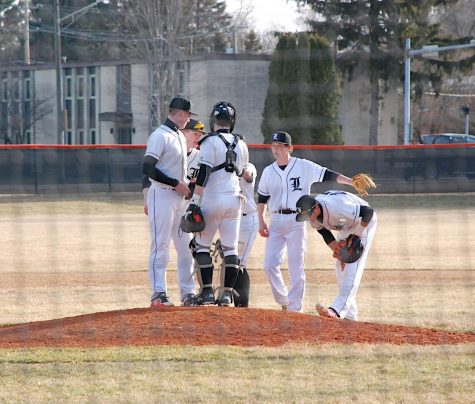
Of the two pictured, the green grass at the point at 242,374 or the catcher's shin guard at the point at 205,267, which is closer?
the green grass at the point at 242,374

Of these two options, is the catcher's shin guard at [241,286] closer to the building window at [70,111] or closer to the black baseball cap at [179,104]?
the black baseball cap at [179,104]

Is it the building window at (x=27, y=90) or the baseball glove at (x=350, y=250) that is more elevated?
the building window at (x=27, y=90)

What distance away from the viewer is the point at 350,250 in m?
7.81

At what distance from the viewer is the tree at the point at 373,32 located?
37.1m

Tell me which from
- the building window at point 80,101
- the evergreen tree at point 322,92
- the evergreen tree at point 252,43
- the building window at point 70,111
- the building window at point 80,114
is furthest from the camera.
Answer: the evergreen tree at point 252,43

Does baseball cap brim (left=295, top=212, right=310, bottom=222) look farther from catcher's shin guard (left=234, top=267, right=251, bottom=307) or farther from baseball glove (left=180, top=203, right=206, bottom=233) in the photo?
catcher's shin guard (left=234, top=267, right=251, bottom=307)

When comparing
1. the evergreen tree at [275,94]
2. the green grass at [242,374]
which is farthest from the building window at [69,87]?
the green grass at [242,374]

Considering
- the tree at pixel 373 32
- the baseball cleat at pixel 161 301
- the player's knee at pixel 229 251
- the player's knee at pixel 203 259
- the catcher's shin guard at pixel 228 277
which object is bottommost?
the baseball cleat at pixel 161 301

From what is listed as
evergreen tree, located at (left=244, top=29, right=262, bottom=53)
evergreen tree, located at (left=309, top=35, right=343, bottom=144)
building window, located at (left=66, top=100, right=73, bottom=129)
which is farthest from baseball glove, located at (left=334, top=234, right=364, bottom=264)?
evergreen tree, located at (left=244, top=29, right=262, bottom=53)

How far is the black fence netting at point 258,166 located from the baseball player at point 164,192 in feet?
Answer: 50.2

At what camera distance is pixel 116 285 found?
11.9 meters

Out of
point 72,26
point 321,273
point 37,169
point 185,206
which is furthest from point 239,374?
point 72,26

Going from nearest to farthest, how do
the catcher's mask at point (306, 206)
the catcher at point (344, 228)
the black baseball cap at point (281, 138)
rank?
the catcher's mask at point (306, 206) → the catcher at point (344, 228) → the black baseball cap at point (281, 138)

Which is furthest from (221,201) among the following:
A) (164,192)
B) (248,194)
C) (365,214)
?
(248,194)
